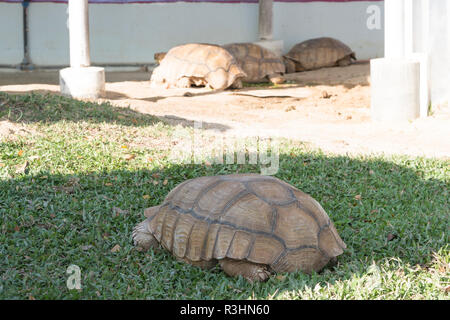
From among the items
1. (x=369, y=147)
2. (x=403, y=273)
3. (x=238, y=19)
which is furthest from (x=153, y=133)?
(x=238, y=19)

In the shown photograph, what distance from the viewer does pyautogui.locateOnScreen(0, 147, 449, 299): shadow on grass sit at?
12.2 ft

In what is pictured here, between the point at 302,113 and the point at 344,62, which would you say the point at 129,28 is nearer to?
the point at 344,62

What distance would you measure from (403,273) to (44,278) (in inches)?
86.8

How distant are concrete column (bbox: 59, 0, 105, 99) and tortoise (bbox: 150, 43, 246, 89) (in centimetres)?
313

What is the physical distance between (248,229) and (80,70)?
6847 mm

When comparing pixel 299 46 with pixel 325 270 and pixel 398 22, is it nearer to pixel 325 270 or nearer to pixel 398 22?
pixel 398 22

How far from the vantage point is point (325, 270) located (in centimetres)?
393

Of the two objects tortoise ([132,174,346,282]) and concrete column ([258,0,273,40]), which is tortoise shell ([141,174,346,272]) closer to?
tortoise ([132,174,346,282])

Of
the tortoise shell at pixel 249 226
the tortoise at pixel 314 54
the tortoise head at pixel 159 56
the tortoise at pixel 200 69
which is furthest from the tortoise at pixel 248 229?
the tortoise at pixel 314 54

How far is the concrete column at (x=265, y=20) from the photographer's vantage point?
16.1 metres

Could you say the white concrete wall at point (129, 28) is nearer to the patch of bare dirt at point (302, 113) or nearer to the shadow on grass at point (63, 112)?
the patch of bare dirt at point (302, 113)

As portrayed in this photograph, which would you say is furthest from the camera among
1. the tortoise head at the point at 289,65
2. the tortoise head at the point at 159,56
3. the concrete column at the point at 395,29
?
the tortoise head at the point at 289,65

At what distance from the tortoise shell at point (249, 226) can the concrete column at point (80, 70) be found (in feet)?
20.3

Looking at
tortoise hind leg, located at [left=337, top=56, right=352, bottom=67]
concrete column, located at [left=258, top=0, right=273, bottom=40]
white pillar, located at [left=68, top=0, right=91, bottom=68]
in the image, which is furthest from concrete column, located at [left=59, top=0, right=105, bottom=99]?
tortoise hind leg, located at [left=337, top=56, right=352, bottom=67]
